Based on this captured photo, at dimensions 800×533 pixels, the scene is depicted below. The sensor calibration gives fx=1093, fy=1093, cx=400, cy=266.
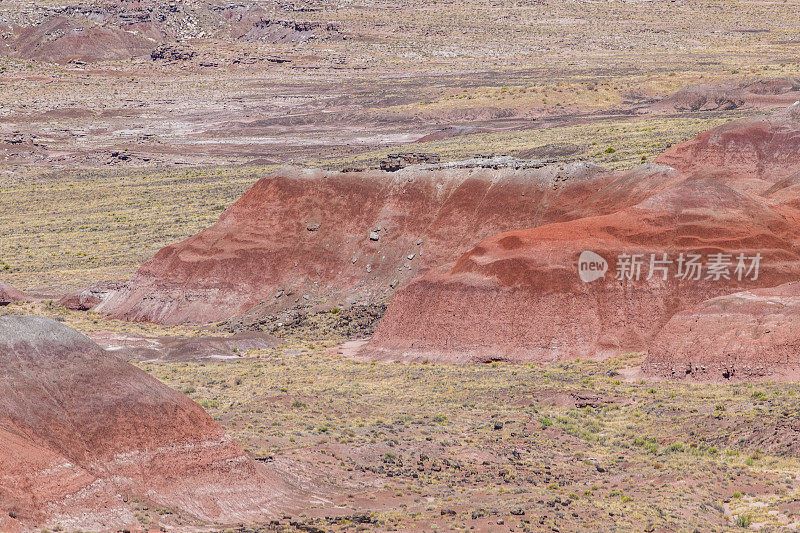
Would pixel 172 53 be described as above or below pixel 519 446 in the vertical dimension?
below

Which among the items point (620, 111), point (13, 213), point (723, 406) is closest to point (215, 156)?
point (13, 213)

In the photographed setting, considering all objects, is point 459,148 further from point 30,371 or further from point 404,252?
point 30,371

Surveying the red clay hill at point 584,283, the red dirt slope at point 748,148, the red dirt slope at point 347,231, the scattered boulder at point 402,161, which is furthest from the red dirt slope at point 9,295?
the red dirt slope at point 748,148

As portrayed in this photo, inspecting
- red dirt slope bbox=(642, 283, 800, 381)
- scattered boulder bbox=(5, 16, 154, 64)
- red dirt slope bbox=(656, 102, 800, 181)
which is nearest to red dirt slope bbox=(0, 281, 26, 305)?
red dirt slope bbox=(642, 283, 800, 381)

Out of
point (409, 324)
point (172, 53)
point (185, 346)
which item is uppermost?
point (409, 324)

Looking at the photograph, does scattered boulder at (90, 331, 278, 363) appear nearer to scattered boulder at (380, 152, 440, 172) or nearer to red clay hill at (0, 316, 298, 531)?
scattered boulder at (380, 152, 440, 172)

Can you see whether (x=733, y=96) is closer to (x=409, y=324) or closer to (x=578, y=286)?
(x=578, y=286)

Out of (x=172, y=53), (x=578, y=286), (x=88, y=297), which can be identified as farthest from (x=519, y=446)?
(x=172, y=53)
